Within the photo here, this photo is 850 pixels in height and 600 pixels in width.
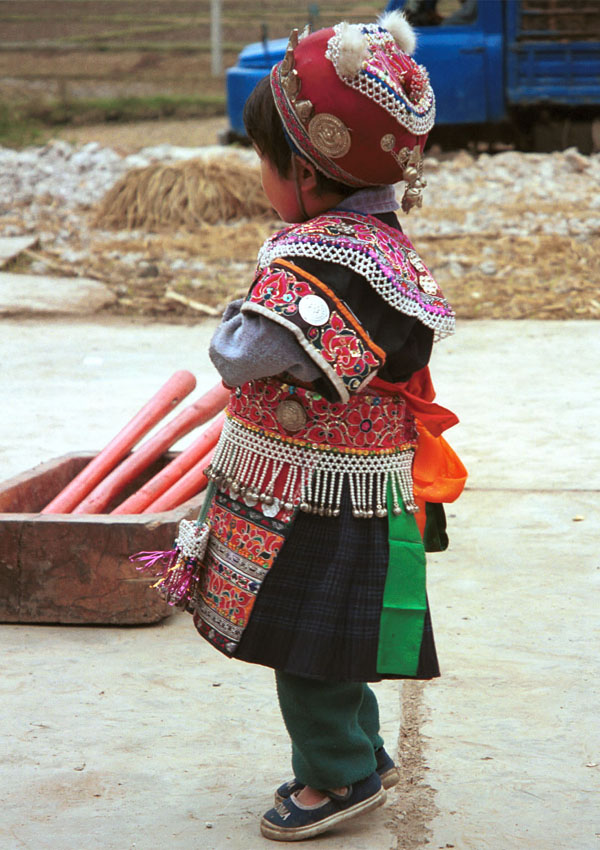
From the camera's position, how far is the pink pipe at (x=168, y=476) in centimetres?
354

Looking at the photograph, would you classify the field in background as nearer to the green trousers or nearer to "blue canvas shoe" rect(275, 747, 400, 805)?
"blue canvas shoe" rect(275, 747, 400, 805)

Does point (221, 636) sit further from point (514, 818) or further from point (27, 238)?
point (27, 238)

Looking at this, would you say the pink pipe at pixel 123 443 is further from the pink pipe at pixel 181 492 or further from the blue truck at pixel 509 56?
the blue truck at pixel 509 56

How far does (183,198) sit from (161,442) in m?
7.67

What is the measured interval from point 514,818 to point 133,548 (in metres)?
1.33

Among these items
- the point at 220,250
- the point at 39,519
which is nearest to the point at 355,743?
the point at 39,519

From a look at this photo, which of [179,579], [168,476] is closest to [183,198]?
[168,476]

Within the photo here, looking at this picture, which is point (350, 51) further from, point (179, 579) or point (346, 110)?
point (179, 579)

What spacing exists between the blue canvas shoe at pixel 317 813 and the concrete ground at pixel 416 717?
0.11 feet

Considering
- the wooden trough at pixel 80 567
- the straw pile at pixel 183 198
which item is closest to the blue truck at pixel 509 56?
the straw pile at pixel 183 198

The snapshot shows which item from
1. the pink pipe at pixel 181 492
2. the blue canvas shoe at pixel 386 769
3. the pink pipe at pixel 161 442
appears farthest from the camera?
the pink pipe at pixel 161 442

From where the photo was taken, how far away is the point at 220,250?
9.52 m

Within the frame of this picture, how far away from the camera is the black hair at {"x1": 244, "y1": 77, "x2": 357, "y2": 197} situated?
208 cm

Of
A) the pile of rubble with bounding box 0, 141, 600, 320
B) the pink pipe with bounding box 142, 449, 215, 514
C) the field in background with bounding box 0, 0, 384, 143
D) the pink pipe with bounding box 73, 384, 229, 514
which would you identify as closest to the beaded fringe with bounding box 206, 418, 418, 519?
the pink pipe with bounding box 142, 449, 215, 514
